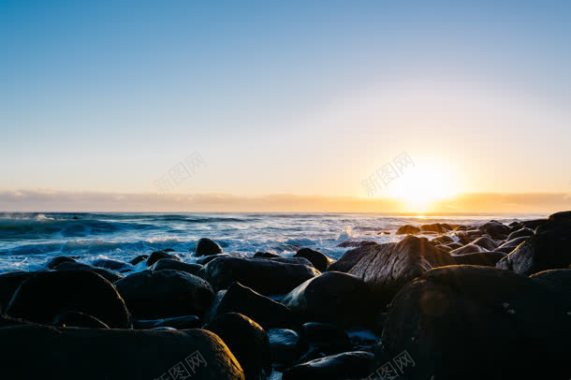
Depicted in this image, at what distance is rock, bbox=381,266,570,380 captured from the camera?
2.54 metres

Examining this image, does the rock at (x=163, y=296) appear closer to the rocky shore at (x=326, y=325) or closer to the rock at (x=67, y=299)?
the rocky shore at (x=326, y=325)

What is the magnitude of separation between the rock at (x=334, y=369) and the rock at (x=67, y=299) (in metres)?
1.77

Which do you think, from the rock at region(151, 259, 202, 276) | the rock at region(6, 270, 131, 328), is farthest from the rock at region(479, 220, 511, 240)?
the rock at region(6, 270, 131, 328)

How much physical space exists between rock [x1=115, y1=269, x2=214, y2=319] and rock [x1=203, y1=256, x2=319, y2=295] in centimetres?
120

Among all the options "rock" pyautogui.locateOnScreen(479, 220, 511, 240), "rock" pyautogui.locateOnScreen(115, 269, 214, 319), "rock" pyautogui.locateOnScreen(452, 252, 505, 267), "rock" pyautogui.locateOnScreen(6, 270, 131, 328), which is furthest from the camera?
"rock" pyautogui.locateOnScreen(479, 220, 511, 240)

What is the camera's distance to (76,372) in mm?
2127

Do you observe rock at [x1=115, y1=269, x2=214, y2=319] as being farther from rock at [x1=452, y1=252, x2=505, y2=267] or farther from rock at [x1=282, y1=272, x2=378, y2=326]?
rock at [x1=452, y1=252, x2=505, y2=267]

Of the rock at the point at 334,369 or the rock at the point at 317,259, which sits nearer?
the rock at the point at 334,369

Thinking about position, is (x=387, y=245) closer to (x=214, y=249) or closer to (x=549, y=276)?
(x=549, y=276)

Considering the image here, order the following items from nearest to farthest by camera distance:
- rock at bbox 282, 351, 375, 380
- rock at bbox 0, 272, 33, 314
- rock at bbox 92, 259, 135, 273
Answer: rock at bbox 282, 351, 375, 380 → rock at bbox 0, 272, 33, 314 → rock at bbox 92, 259, 135, 273

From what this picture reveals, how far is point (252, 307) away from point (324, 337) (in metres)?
0.76

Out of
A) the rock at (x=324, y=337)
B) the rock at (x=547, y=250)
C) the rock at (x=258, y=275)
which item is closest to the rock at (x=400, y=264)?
the rock at (x=547, y=250)

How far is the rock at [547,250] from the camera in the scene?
488 centimetres

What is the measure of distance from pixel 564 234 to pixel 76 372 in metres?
4.75
